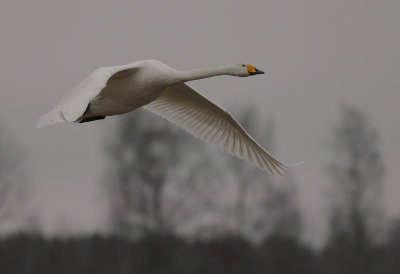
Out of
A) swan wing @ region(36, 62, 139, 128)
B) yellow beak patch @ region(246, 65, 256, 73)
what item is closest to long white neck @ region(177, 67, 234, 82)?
yellow beak patch @ region(246, 65, 256, 73)

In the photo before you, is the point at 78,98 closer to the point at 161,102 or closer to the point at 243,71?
the point at 243,71

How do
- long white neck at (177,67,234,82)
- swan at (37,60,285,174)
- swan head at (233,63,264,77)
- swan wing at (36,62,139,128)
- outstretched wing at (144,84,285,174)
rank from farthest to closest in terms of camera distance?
outstretched wing at (144,84,285,174), swan head at (233,63,264,77), long white neck at (177,67,234,82), swan at (37,60,285,174), swan wing at (36,62,139,128)

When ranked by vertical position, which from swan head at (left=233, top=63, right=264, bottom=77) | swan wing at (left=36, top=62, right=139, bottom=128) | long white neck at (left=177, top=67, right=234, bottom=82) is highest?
swan wing at (left=36, top=62, right=139, bottom=128)

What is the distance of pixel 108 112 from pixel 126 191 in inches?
881

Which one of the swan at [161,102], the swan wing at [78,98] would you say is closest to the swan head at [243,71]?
the swan at [161,102]

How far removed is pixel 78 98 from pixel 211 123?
17.0ft

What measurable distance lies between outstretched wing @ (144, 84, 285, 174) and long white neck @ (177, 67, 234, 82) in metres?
1.52

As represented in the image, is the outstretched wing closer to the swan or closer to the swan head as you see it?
the swan

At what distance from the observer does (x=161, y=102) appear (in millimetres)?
16078

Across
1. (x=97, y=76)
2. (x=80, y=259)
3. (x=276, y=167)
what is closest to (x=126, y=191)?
(x=80, y=259)

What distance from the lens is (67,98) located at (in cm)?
1179

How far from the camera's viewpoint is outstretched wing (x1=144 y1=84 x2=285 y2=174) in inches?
623

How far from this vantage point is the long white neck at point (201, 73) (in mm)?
13648

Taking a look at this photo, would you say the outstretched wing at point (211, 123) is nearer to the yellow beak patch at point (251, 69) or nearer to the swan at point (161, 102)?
the swan at point (161, 102)
